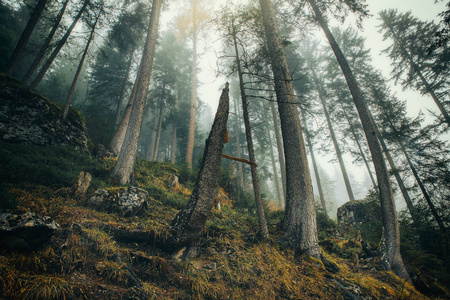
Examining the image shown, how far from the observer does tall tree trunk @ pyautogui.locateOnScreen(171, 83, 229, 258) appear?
3.69 meters

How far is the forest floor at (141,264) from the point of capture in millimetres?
2369

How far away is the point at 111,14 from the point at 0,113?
30.0ft

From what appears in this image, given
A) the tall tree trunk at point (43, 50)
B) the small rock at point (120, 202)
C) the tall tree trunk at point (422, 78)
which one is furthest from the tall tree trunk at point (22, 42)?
the tall tree trunk at point (422, 78)

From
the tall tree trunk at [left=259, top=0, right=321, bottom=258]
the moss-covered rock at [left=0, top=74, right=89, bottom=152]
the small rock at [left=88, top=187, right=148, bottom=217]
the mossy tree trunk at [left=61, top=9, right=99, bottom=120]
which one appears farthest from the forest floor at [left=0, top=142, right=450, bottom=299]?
the mossy tree trunk at [left=61, top=9, right=99, bottom=120]

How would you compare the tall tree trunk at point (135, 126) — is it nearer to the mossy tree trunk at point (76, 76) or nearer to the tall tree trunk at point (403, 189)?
the mossy tree trunk at point (76, 76)

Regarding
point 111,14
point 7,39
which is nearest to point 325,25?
point 111,14

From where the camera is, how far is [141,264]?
3.15m

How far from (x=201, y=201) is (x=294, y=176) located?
3.11 metres

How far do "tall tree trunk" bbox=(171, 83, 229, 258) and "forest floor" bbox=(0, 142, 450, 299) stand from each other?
310 mm

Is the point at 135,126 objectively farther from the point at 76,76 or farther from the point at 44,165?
the point at 76,76

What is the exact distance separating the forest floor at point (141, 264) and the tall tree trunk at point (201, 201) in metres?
0.31

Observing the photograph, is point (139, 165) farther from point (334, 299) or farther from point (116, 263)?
point (334, 299)

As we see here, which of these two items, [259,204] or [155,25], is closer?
[259,204]

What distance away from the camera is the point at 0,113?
6801mm
